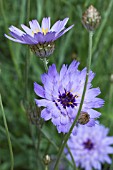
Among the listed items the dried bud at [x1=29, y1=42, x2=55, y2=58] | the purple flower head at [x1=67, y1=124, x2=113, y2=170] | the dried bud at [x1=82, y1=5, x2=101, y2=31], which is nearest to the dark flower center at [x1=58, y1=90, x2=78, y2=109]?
the dried bud at [x1=29, y1=42, x2=55, y2=58]

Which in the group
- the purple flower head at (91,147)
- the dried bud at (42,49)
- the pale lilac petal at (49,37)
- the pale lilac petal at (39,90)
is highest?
the pale lilac petal at (49,37)

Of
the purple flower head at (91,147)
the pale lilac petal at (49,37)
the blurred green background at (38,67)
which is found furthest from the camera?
the blurred green background at (38,67)

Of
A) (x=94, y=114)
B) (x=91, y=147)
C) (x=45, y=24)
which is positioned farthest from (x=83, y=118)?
(x=91, y=147)

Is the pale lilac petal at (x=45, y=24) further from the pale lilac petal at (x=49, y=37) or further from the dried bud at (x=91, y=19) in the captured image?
the dried bud at (x=91, y=19)

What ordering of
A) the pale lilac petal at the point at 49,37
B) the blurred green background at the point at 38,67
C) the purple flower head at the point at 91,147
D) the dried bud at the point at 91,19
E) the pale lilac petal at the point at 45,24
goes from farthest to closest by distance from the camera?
1. the blurred green background at the point at 38,67
2. the purple flower head at the point at 91,147
3. the pale lilac petal at the point at 45,24
4. the pale lilac petal at the point at 49,37
5. the dried bud at the point at 91,19

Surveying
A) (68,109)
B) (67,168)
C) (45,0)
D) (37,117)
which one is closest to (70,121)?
(68,109)

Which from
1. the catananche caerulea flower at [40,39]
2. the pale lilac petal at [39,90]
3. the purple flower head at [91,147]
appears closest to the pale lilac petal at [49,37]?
the catananche caerulea flower at [40,39]

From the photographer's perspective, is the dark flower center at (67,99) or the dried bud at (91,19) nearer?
the dried bud at (91,19)

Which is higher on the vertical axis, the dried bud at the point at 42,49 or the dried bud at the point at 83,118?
the dried bud at the point at 42,49

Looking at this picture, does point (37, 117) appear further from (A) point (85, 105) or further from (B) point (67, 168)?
(B) point (67, 168)
